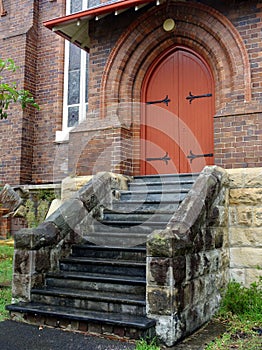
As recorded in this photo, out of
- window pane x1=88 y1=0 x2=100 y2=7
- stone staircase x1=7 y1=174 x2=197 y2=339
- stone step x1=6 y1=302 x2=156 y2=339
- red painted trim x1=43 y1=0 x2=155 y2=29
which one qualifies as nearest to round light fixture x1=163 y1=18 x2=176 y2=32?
red painted trim x1=43 y1=0 x2=155 y2=29

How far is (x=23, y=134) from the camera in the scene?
36.5 feet

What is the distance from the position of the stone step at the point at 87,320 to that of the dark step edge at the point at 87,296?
14cm

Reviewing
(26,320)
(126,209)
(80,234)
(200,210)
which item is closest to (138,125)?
(126,209)

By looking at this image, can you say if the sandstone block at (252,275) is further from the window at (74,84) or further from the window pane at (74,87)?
the window pane at (74,87)

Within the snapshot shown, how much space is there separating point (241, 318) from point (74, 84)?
27.0 ft

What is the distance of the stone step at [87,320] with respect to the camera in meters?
4.09

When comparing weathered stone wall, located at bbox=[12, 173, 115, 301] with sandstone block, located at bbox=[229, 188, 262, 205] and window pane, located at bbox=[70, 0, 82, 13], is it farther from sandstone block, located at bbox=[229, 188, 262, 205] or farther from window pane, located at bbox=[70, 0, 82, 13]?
window pane, located at bbox=[70, 0, 82, 13]

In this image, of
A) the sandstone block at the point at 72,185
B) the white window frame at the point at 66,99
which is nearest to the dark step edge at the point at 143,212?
the sandstone block at the point at 72,185

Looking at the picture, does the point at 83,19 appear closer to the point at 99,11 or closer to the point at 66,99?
the point at 99,11

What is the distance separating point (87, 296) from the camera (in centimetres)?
465

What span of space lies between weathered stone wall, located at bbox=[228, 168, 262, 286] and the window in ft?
19.7

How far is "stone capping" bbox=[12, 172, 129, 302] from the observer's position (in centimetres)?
513

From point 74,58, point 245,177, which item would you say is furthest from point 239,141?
point 74,58

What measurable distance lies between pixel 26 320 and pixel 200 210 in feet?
8.08
